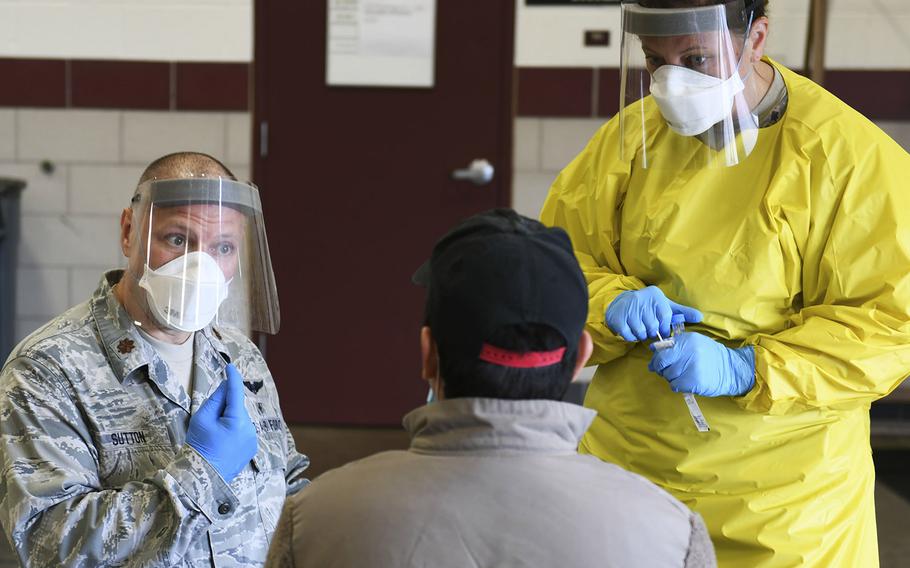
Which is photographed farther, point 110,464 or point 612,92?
point 612,92

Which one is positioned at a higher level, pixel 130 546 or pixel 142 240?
pixel 142 240

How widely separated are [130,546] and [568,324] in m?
0.65

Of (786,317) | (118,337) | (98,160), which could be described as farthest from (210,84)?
(786,317)

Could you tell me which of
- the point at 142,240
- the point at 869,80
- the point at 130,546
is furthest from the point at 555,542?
the point at 869,80

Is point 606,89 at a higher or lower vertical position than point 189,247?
higher

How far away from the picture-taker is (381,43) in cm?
365

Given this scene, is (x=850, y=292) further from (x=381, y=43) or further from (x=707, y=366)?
(x=381, y=43)

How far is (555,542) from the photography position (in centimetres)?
84

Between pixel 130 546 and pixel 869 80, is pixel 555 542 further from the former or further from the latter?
pixel 869 80

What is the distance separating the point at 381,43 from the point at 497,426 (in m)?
2.95

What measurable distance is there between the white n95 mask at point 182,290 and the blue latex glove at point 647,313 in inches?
22.3

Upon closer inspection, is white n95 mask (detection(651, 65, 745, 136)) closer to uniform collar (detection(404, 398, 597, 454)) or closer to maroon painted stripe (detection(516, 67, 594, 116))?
uniform collar (detection(404, 398, 597, 454))

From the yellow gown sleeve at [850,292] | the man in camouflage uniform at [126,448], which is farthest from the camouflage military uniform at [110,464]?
the yellow gown sleeve at [850,292]

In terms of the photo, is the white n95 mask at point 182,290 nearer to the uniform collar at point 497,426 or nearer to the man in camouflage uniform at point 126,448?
the man in camouflage uniform at point 126,448
